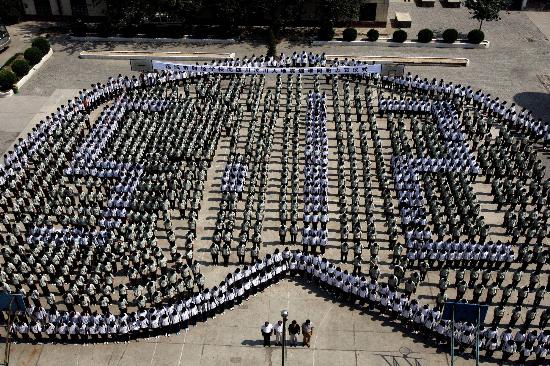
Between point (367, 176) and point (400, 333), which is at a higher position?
point (367, 176)

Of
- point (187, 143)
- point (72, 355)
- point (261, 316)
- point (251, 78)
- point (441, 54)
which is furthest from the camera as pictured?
point (441, 54)

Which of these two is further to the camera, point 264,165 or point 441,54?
point 441,54

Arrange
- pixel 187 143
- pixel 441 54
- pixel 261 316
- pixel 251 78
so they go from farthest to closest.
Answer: pixel 441 54, pixel 251 78, pixel 187 143, pixel 261 316

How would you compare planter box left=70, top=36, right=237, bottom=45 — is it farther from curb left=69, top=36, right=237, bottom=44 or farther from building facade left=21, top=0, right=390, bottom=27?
building facade left=21, top=0, right=390, bottom=27

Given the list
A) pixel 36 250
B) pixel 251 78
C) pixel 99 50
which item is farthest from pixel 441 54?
pixel 36 250

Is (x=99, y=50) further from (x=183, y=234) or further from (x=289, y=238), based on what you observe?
(x=289, y=238)

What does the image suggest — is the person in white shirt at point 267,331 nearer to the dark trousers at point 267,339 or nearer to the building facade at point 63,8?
the dark trousers at point 267,339
